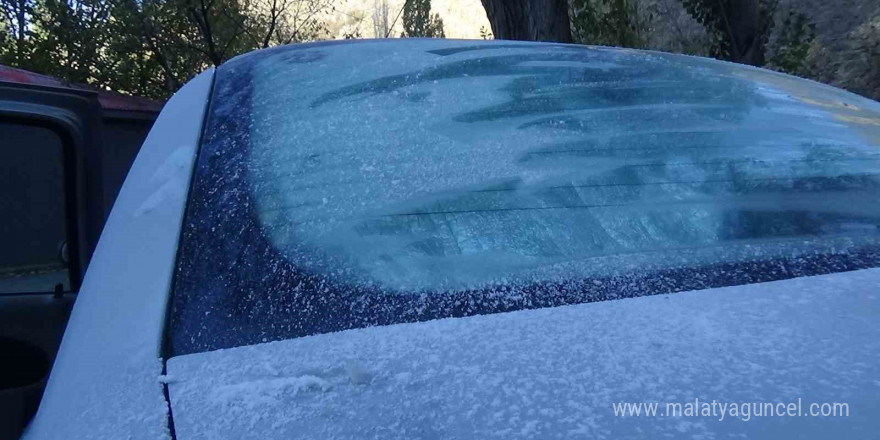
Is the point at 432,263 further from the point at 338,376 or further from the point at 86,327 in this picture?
the point at 86,327

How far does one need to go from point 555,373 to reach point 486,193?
17.5 inches

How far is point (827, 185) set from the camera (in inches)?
60.2

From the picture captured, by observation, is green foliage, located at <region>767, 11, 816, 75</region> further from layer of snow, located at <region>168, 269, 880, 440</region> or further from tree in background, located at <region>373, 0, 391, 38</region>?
tree in background, located at <region>373, 0, 391, 38</region>

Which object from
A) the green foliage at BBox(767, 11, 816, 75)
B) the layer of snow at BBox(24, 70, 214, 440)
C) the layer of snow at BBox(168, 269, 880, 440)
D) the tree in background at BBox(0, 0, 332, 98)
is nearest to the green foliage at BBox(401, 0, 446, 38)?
the tree in background at BBox(0, 0, 332, 98)

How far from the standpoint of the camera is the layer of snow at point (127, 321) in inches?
38.2

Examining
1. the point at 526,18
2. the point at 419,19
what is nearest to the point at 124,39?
the point at 419,19

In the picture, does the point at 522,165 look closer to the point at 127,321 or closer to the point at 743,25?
the point at 127,321

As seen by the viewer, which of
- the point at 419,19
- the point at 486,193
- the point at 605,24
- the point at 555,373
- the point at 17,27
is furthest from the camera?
the point at 419,19

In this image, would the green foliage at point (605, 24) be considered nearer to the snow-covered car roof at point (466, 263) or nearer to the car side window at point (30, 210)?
the car side window at point (30, 210)

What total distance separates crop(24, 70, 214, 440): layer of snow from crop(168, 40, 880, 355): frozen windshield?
0.03m

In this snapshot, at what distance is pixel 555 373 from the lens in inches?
39.4

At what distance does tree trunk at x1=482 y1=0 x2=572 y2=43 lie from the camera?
590cm

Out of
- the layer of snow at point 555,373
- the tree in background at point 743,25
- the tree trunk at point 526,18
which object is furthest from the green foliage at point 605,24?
the layer of snow at point 555,373

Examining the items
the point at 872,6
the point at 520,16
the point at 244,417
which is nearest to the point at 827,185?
the point at 244,417
